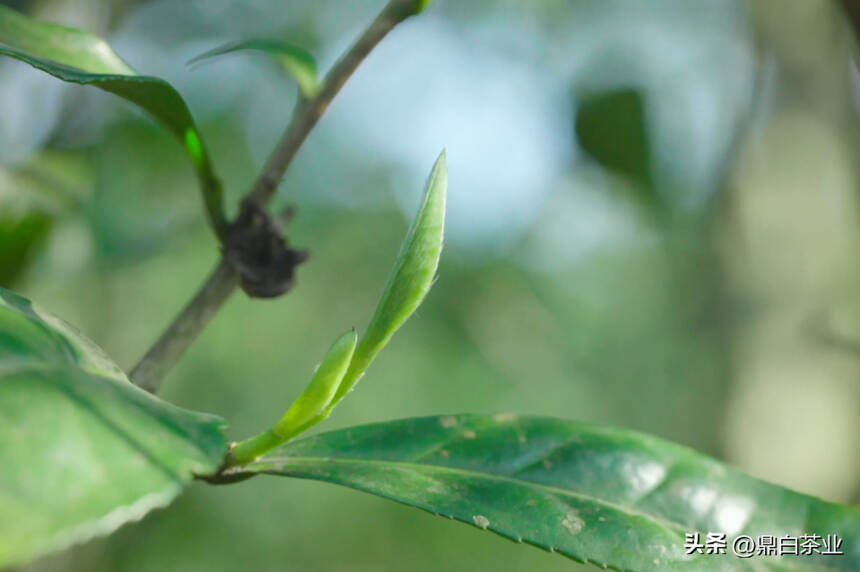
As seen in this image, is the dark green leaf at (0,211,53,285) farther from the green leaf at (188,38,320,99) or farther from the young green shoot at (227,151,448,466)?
the young green shoot at (227,151,448,466)

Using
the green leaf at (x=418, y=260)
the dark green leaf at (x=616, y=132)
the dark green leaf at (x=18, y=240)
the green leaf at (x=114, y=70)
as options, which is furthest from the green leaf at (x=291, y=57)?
the dark green leaf at (x=616, y=132)

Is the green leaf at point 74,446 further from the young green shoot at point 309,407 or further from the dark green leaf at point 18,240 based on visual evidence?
the dark green leaf at point 18,240

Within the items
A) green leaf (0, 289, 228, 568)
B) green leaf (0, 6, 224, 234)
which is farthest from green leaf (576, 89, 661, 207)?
green leaf (0, 289, 228, 568)

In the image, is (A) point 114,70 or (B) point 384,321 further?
(A) point 114,70

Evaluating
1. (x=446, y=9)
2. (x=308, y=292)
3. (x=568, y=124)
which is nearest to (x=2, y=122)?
(x=568, y=124)

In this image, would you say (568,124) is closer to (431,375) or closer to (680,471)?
(680,471)

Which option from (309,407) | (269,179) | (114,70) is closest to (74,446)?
(309,407)

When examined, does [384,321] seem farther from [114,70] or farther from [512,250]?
[512,250]
